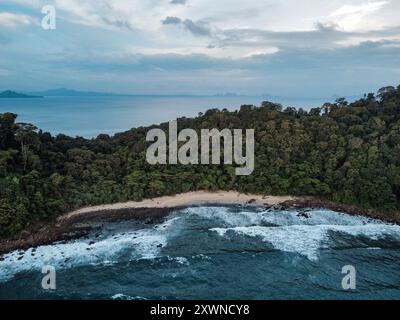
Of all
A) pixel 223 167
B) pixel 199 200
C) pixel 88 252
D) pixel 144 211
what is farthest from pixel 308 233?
pixel 88 252

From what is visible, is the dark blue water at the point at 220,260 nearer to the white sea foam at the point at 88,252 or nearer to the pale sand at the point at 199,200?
the white sea foam at the point at 88,252

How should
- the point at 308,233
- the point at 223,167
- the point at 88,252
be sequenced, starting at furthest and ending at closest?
the point at 223,167
the point at 308,233
the point at 88,252

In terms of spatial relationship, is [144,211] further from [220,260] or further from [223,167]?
[220,260]

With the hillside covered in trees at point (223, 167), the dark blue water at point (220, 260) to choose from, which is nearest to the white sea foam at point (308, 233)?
the dark blue water at point (220, 260)

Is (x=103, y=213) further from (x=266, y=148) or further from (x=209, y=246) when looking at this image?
(x=266, y=148)

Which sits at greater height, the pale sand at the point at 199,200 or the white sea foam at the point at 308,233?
the pale sand at the point at 199,200
